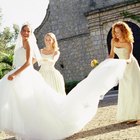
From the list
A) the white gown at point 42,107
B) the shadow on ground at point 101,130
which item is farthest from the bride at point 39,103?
the shadow on ground at point 101,130

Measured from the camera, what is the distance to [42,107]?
6.49 metres

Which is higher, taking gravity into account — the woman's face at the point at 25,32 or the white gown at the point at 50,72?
the woman's face at the point at 25,32

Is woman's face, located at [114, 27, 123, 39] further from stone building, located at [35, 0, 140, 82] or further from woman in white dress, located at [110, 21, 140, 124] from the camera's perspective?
stone building, located at [35, 0, 140, 82]

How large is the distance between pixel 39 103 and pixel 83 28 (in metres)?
15.7

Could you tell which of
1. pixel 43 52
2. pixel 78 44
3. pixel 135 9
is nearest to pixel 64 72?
pixel 78 44

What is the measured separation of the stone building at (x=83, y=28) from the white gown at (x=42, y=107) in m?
13.6

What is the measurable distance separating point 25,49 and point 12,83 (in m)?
0.68

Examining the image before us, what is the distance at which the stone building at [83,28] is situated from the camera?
2025cm

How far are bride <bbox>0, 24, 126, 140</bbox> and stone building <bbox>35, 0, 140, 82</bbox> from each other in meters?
13.5

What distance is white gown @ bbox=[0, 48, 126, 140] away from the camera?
6391 mm

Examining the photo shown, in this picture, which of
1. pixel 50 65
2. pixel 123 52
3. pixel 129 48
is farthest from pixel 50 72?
pixel 129 48

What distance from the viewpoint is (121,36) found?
768 centimetres

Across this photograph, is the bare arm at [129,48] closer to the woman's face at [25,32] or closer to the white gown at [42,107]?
the white gown at [42,107]

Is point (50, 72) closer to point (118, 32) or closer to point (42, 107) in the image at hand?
point (118, 32)
